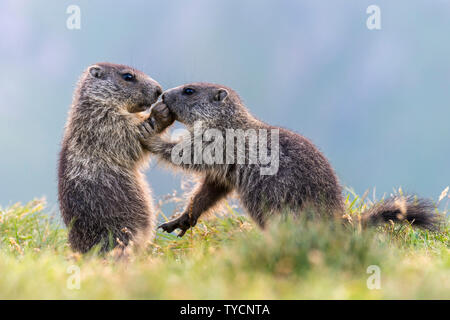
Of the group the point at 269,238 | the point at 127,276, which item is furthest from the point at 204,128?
the point at 127,276

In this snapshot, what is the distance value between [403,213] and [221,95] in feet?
10.5

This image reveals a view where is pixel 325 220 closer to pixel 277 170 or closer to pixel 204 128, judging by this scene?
pixel 277 170

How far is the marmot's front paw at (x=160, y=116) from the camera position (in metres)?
8.24

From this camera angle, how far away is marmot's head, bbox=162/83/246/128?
812 cm

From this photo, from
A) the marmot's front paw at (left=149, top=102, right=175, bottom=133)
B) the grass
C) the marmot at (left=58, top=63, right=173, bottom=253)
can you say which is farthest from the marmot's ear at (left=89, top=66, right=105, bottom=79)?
the grass

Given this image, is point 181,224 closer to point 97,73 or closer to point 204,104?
point 204,104

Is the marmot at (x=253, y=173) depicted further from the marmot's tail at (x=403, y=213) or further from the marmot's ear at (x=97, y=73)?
the marmot's ear at (x=97, y=73)

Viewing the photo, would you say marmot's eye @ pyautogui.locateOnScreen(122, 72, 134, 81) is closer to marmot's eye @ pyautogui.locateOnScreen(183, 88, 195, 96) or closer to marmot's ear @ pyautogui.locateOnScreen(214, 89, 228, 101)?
marmot's eye @ pyautogui.locateOnScreen(183, 88, 195, 96)

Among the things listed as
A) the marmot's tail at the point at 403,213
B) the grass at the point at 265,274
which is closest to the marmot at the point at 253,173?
the marmot's tail at the point at 403,213

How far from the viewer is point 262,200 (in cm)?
717

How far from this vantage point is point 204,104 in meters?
8.25

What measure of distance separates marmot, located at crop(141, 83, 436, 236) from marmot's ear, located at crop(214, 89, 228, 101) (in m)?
0.02

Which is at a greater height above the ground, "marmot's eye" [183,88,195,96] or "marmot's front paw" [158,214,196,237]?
"marmot's eye" [183,88,195,96]

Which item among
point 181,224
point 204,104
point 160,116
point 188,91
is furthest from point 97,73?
point 181,224
